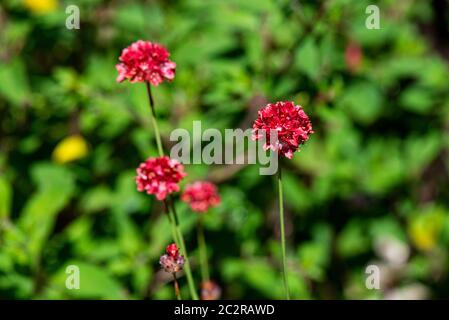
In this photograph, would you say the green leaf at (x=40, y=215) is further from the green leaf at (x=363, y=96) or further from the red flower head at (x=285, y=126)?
the green leaf at (x=363, y=96)

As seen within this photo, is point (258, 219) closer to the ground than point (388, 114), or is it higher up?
closer to the ground

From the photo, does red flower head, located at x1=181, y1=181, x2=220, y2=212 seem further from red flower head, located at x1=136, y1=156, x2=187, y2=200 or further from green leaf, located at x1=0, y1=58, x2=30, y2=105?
green leaf, located at x1=0, y1=58, x2=30, y2=105

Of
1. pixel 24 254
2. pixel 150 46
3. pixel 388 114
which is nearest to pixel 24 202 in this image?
pixel 24 254

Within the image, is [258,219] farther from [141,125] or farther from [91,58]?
[91,58]

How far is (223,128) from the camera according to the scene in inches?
78.3

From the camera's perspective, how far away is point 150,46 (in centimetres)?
124

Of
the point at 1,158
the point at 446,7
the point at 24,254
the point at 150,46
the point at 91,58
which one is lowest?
the point at 24,254

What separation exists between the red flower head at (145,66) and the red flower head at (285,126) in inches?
8.9

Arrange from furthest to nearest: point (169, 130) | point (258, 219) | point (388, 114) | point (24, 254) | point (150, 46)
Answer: point (388, 114)
point (258, 219)
point (169, 130)
point (24, 254)
point (150, 46)

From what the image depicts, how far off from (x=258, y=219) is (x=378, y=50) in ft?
3.29

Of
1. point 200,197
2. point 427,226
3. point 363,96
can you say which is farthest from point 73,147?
point 427,226

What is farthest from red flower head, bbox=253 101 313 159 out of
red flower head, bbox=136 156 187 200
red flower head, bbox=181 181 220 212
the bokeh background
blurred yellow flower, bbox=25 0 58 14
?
blurred yellow flower, bbox=25 0 58 14

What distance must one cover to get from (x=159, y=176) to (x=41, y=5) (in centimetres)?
143

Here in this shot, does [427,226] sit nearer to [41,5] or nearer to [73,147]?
[73,147]
